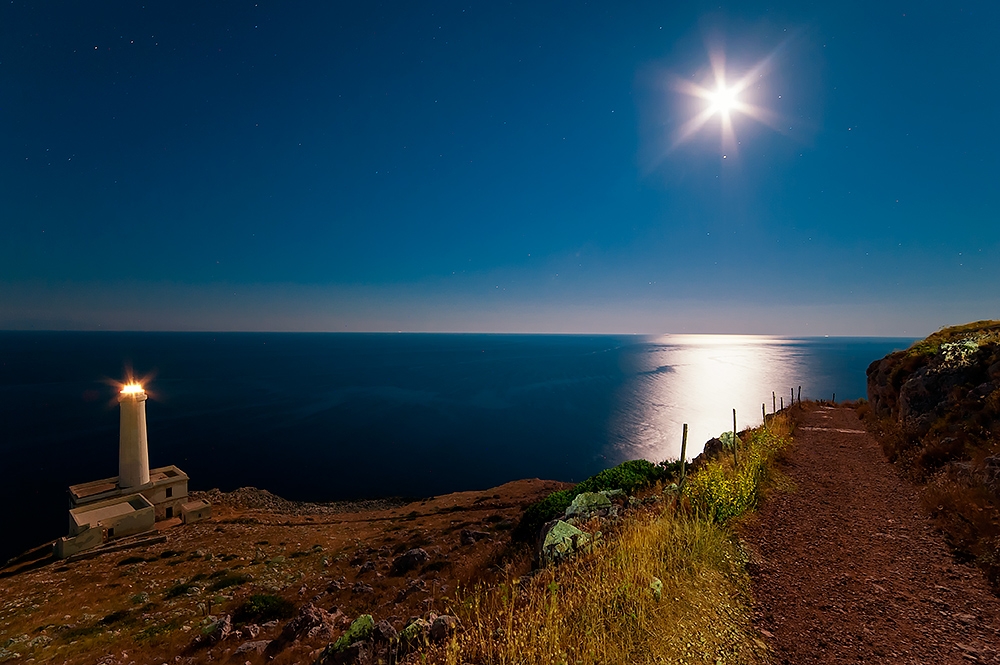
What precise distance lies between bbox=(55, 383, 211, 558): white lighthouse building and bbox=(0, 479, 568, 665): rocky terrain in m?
1.95

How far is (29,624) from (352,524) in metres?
19.9

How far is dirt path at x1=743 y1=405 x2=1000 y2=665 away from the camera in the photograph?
4.89 meters

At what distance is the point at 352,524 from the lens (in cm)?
3484

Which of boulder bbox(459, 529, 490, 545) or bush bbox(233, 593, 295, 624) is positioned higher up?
bush bbox(233, 593, 295, 624)

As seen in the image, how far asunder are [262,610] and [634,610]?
744 inches

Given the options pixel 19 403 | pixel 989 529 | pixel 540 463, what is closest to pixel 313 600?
pixel 989 529

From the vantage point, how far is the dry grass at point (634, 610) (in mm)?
4555

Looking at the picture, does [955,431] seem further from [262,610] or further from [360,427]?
[360,427]

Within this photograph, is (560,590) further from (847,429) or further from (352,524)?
(352,524)

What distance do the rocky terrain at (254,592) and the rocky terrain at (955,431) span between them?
10284mm

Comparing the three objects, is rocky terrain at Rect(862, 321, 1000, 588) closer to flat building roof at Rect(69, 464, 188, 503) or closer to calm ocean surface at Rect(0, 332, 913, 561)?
calm ocean surface at Rect(0, 332, 913, 561)

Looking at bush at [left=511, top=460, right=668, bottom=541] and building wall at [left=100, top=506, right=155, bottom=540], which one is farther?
building wall at [left=100, top=506, right=155, bottom=540]

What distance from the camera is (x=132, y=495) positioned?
32938 millimetres

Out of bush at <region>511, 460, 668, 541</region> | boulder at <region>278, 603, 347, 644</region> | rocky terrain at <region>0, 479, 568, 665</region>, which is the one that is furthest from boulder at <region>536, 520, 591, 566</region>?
boulder at <region>278, 603, 347, 644</region>
